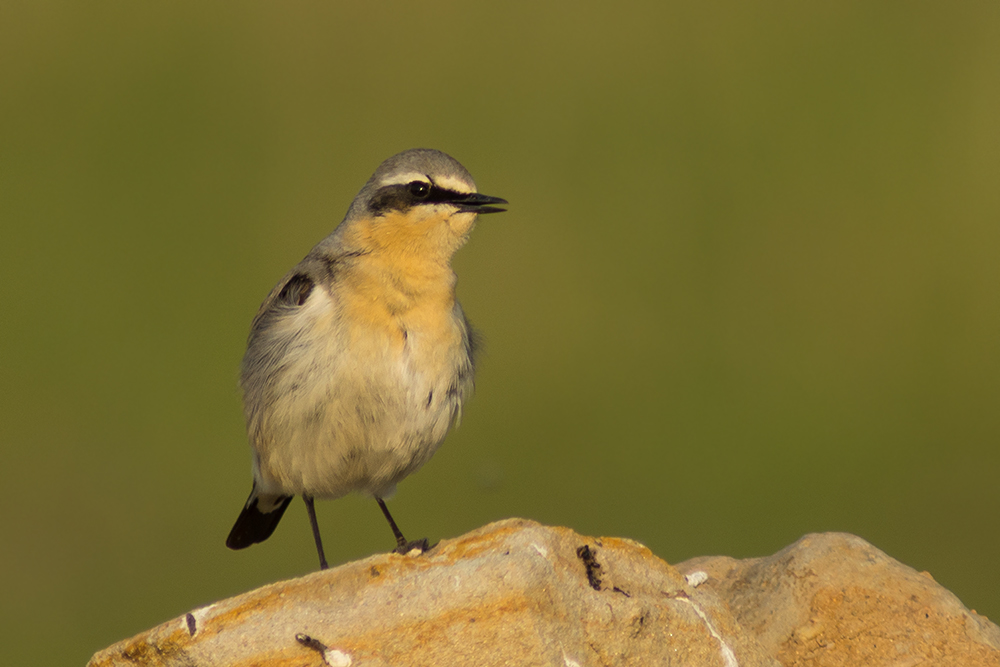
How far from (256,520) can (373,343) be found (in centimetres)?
220

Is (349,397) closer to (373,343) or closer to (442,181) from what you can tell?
(373,343)

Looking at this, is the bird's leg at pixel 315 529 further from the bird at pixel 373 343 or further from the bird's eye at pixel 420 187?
the bird's eye at pixel 420 187

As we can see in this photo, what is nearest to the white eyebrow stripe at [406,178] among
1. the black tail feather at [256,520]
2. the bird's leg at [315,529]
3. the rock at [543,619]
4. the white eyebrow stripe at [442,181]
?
the white eyebrow stripe at [442,181]

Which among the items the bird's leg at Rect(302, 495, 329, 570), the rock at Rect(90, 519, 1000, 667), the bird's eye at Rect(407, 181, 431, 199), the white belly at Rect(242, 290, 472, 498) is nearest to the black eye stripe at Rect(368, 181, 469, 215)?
the bird's eye at Rect(407, 181, 431, 199)

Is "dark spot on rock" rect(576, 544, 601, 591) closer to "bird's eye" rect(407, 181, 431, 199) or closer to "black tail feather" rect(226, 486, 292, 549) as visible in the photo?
"bird's eye" rect(407, 181, 431, 199)

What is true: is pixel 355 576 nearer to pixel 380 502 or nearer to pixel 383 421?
pixel 383 421

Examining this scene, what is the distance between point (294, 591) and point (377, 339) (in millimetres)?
1687

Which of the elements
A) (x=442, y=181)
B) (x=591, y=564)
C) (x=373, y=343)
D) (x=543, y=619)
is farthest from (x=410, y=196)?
(x=543, y=619)

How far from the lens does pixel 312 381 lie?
6262 mm

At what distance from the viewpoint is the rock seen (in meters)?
4.55

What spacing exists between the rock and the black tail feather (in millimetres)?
2856

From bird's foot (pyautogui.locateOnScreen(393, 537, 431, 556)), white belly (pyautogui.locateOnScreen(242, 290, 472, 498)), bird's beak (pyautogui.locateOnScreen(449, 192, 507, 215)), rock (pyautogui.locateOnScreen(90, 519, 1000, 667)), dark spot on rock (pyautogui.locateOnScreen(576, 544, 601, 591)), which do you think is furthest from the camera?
bird's beak (pyautogui.locateOnScreen(449, 192, 507, 215))

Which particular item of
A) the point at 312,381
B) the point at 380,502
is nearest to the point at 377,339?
the point at 312,381

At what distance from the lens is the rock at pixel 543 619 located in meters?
4.55
